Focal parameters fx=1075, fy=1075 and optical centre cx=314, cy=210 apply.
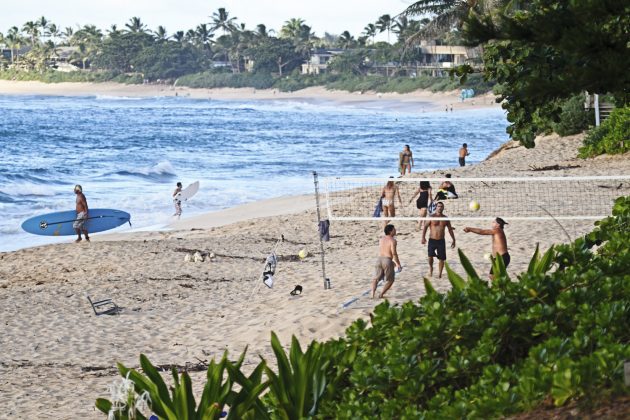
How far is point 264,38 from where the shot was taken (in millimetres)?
160750

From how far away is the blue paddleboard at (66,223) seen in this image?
79.9ft

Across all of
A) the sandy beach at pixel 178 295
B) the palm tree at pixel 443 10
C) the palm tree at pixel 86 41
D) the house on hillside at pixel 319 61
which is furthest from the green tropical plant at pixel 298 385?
the palm tree at pixel 86 41

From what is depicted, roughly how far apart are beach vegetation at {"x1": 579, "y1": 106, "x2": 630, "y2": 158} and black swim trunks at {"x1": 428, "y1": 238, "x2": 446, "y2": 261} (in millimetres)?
16134

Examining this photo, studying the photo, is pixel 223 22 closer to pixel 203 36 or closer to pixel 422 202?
pixel 203 36

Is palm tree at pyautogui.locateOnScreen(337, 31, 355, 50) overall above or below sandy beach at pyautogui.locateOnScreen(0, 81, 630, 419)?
above

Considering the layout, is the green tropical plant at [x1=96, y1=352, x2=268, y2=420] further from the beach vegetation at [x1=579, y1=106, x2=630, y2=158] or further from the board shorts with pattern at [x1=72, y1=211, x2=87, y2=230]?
the beach vegetation at [x1=579, y1=106, x2=630, y2=158]

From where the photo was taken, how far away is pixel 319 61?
A: 153500mm

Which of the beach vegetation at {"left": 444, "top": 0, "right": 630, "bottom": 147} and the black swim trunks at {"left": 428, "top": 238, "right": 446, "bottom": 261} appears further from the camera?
the black swim trunks at {"left": 428, "top": 238, "right": 446, "bottom": 261}

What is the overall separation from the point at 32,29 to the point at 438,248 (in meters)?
Result: 184

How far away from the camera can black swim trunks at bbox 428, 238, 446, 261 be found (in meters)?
15.2

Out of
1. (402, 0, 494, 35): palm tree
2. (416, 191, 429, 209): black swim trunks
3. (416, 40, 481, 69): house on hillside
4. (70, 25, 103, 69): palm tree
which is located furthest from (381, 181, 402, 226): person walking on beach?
(70, 25, 103, 69): palm tree

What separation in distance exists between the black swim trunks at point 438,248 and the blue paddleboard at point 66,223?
10969 millimetres

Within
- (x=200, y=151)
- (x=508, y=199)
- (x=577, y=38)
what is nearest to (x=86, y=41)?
(x=200, y=151)

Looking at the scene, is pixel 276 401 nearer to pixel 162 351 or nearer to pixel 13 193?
pixel 162 351
